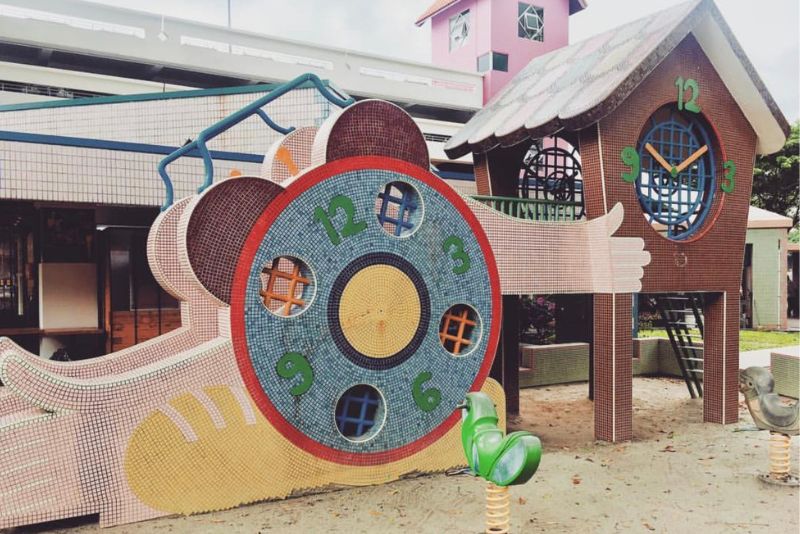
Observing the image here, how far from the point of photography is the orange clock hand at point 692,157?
9.88 meters

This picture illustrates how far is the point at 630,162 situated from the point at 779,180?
84.7 feet

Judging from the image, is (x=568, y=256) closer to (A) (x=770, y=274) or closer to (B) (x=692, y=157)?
(B) (x=692, y=157)

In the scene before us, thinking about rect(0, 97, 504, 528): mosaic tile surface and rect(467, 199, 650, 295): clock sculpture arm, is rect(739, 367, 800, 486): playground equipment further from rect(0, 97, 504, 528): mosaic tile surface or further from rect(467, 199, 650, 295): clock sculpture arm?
rect(0, 97, 504, 528): mosaic tile surface

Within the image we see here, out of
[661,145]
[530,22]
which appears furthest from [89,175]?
[530,22]

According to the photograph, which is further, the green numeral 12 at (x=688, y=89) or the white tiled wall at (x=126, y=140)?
the green numeral 12 at (x=688, y=89)

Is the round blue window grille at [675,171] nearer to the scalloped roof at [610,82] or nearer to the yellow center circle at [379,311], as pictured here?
the scalloped roof at [610,82]

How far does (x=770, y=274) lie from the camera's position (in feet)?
77.9

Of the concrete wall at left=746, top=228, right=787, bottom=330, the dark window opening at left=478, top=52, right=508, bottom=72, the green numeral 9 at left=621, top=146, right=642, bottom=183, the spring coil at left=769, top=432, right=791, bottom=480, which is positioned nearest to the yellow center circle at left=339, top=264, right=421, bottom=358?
the green numeral 9 at left=621, top=146, right=642, bottom=183

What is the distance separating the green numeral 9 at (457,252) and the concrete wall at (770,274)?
19.4 metres

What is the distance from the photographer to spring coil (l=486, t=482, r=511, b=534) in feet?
17.5

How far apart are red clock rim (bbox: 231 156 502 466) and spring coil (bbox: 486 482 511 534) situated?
7.14ft

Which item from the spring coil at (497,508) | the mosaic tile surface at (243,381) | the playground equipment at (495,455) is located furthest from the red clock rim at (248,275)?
the spring coil at (497,508)

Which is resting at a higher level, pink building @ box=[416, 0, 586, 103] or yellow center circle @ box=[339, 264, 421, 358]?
pink building @ box=[416, 0, 586, 103]

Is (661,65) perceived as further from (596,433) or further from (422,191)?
(596,433)
